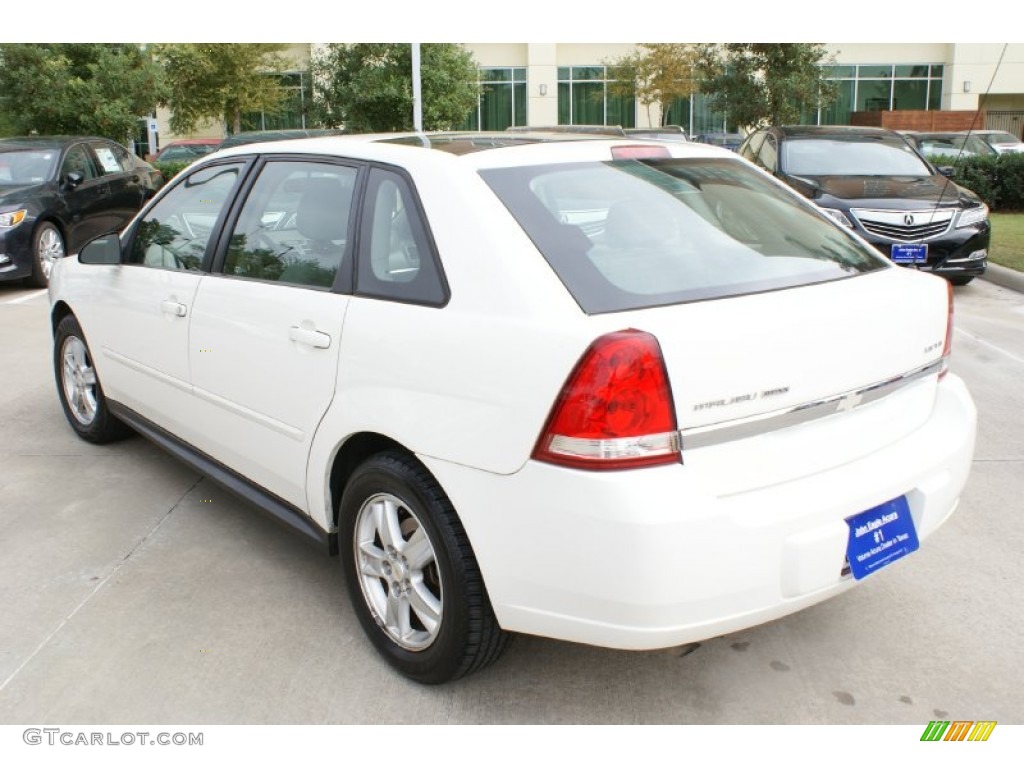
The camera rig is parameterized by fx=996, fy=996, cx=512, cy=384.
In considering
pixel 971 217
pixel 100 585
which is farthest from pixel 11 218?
pixel 971 217

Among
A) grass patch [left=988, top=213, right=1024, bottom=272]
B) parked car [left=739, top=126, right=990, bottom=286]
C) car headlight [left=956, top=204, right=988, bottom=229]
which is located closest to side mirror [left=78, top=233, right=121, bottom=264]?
parked car [left=739, top=126, right=990, bottom=286]

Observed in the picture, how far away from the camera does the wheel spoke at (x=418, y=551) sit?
2881 millimetres

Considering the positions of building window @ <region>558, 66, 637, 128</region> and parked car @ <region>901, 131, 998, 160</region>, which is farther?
building window @ <region>558, 66, 637, 128</region>

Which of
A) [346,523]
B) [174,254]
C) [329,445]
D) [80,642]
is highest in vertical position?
[174,254]

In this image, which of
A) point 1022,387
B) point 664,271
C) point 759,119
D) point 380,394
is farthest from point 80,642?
point 759,119

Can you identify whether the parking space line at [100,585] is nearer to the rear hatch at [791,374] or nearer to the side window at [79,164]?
the rear hatch at [791,374]

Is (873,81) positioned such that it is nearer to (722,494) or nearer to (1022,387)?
(1022,387)

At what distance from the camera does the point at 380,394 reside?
Result: 288 cm

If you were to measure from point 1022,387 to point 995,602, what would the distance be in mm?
3229

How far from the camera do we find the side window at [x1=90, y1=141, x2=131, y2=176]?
12.3 meters

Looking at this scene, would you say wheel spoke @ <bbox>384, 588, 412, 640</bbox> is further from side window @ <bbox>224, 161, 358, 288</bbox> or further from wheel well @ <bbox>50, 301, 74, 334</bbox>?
wheel well @ <bbox>50, 301, 74, 334</bbox>

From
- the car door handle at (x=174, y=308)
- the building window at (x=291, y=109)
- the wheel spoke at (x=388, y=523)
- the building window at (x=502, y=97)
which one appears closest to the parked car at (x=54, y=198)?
the car door handle at (x=174, y=308)

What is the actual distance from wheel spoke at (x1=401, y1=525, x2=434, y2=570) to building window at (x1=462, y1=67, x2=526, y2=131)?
38246 mm

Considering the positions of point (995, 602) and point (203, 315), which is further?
point (203, 315)
